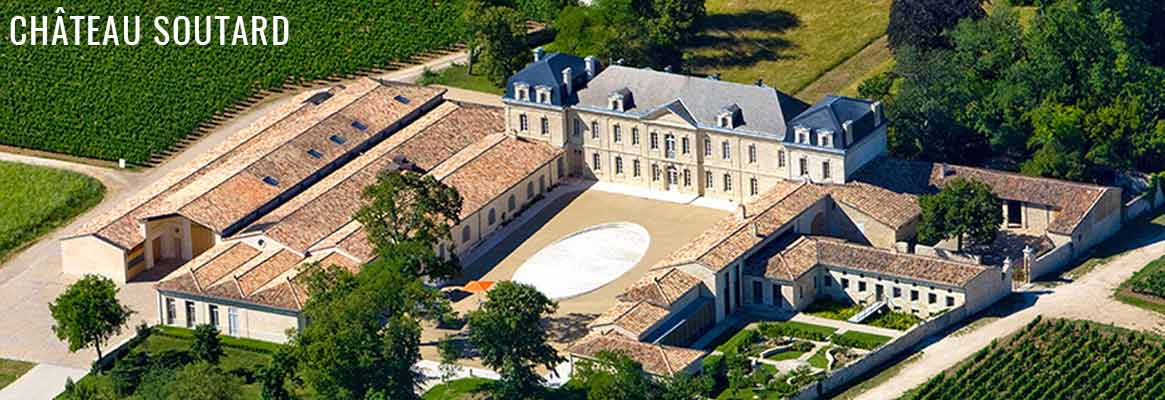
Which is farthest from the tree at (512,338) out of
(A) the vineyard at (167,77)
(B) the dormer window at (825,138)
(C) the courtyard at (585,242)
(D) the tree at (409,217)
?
(A) the vineyard at (167,77)

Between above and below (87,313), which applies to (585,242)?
below

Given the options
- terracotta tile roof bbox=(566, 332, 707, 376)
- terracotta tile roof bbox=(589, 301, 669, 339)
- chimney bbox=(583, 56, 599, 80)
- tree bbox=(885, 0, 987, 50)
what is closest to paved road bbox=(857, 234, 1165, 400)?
terracotta tile roof bbox=(566, 332, 707, 376)

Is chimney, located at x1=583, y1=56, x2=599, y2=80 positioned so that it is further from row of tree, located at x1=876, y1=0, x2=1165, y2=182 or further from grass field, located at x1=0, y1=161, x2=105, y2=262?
grass field, located at x1=0, y1=161, x2=105, y2=262

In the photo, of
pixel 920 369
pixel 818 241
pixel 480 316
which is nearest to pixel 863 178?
pixel 818 241

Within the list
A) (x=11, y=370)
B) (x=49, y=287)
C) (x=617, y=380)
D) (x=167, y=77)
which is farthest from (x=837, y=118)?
(x=167, y=77)

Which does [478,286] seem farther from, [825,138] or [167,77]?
[167,77]

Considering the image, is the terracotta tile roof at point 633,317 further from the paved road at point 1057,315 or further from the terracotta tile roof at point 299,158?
the terracotta tile roof at point 299,158
